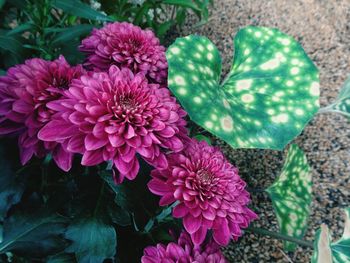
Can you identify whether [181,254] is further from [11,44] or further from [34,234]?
[11,44]

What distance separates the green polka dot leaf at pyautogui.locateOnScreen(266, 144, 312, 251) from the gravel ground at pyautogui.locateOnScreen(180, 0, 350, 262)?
0.61ft

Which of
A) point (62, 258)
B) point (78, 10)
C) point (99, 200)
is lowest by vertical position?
point (62, 258)

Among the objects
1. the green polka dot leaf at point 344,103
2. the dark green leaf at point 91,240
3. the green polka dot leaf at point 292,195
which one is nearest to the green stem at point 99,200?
the dark green leaf at point 91,240

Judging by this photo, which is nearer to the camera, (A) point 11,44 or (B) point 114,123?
(B) point 114,123

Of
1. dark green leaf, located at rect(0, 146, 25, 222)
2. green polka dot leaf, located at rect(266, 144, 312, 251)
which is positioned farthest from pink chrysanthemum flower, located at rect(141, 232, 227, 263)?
green polka dot leaf, located at rect(266, 144, 312, 251)

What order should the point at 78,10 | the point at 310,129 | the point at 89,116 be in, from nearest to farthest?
the point at 89,116
the point at 78,10
the point at 310,129

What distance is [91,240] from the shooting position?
2.16 ft

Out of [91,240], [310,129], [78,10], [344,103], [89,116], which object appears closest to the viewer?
[89,116]

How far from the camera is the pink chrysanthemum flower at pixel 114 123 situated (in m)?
0.54

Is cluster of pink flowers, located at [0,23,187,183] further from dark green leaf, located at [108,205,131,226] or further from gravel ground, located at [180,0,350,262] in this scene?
gravel ground, located at [180,0,350,262]

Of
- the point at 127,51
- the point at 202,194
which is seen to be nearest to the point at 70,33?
the point at 127,51

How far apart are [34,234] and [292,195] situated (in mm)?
621

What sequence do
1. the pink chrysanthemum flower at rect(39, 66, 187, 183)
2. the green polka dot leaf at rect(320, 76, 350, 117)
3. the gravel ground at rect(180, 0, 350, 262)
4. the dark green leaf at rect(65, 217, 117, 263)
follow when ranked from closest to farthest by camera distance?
the pink chrysanthemum flower at rect(39, 66, 187, 183) → the dark green leaf at rect(65, 217, 117, 263) → the green polka dot leaf at rect(320, 76, 350, 117) → the gravel ground at rect(180, 0, 350, 262)

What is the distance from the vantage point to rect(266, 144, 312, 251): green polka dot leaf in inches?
37.4
